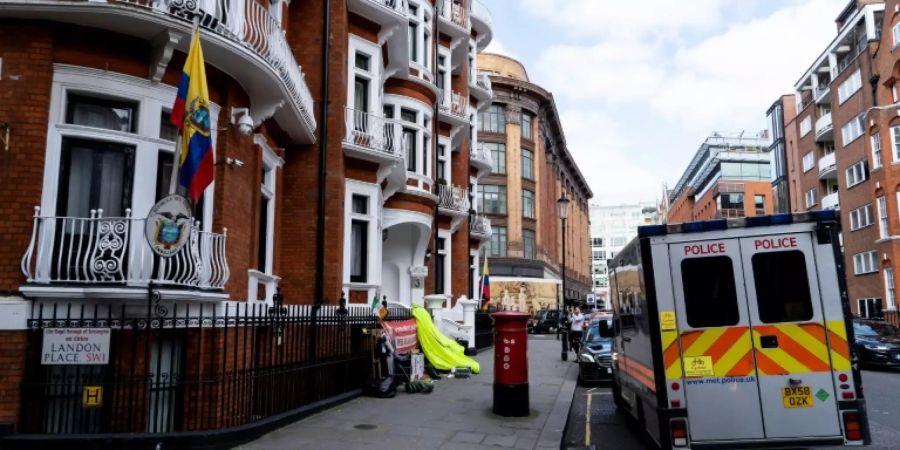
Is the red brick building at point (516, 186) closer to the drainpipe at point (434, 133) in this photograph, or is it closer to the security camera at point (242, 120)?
the drainpipe at point (434, 133)

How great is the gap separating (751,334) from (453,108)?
65.1 feet

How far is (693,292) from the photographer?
670 centimetres

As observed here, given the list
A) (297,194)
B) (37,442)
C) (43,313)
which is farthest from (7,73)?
(297,194)

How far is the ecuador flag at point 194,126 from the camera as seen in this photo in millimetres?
7297

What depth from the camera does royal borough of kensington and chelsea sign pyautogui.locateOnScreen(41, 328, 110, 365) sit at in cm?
717

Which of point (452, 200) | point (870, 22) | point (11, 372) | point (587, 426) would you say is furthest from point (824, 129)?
point (11, 372)

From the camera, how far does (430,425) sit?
31.0ft

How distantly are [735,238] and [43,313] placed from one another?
7794 millimetres

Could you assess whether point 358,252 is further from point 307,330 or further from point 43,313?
point 43,313

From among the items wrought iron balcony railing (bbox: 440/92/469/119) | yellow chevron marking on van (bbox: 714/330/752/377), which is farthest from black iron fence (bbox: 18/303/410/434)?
wrought iron balcony railing (bbox: 440/92/469/119)

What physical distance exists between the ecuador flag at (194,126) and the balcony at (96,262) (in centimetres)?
87

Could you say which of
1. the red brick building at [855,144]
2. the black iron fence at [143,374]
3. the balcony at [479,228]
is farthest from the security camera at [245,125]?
the red brick building at [855,144]

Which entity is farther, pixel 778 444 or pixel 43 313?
pixel 43 313

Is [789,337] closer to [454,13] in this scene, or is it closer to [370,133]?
[370,133]
